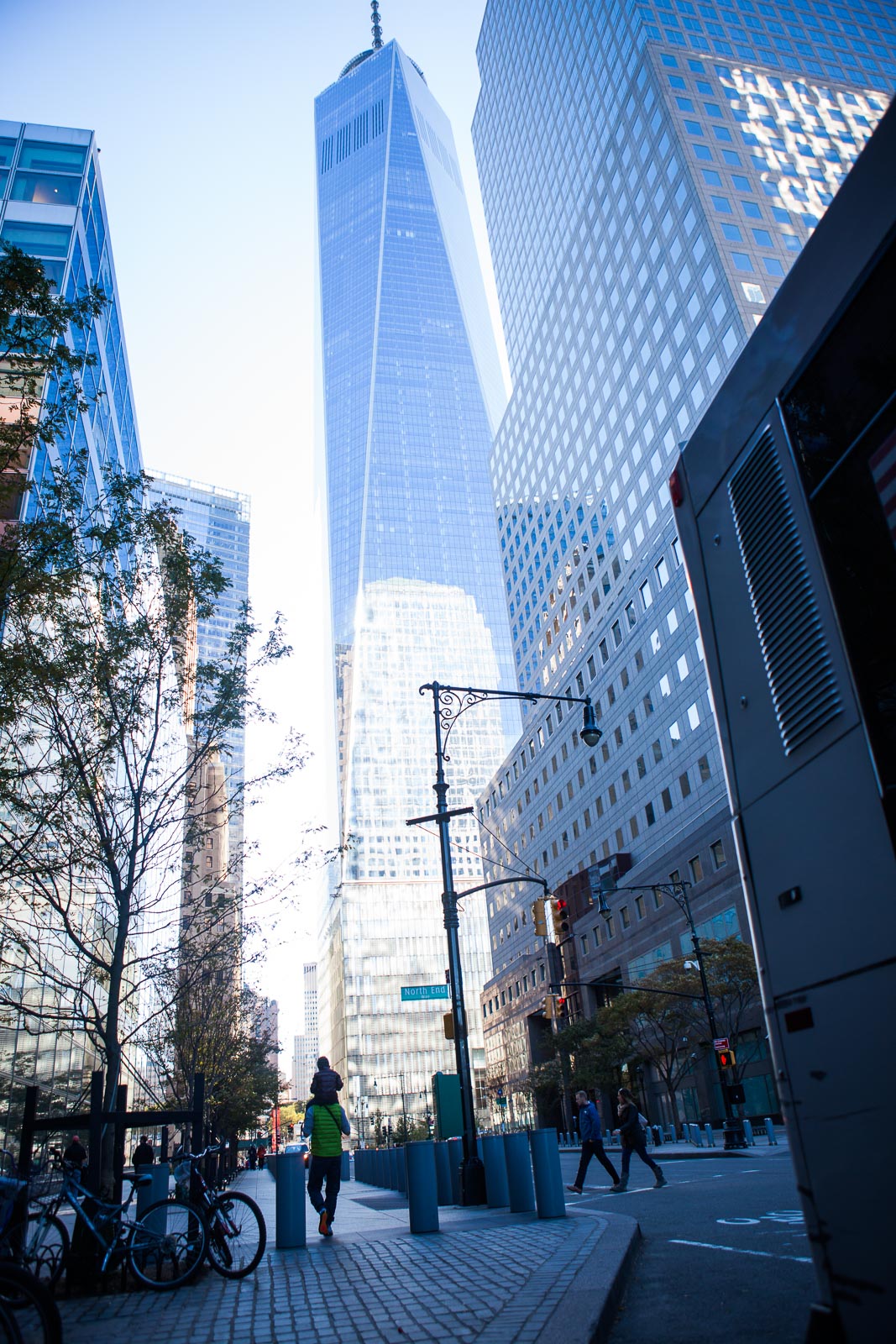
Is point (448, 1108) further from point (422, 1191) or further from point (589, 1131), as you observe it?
point (422, 1191)

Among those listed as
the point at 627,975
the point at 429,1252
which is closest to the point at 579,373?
the point at 627,975

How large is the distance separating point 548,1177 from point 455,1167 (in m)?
5.57

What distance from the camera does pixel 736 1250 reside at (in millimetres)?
7773

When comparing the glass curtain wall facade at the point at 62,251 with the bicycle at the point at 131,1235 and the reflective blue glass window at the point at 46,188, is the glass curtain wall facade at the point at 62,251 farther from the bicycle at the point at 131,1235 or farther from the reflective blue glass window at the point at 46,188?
the bicycle at the point at 131,1235

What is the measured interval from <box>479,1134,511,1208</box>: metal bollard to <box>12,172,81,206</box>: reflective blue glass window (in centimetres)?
3906

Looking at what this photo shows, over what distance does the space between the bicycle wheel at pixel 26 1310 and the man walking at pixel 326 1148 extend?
7.54 meters

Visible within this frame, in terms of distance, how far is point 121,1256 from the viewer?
7.91m

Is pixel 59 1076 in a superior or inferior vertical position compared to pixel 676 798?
inferior

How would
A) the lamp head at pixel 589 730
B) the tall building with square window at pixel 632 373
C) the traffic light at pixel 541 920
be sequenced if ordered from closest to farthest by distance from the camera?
1. the lamp head at pixel 589 730
2. the traffic light at pixel 541 920
3. the tall building with square window at pixel 632 373

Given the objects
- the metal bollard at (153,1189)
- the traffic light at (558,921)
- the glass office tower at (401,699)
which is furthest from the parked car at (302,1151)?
the glass office tower at (401,699)

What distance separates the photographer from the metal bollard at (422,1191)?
10.7 meters

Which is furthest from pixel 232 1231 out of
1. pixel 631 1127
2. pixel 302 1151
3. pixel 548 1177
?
pixel 302 1151

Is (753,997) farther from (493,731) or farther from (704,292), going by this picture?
(493,731)

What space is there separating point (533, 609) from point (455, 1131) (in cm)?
7061
